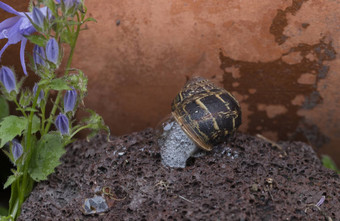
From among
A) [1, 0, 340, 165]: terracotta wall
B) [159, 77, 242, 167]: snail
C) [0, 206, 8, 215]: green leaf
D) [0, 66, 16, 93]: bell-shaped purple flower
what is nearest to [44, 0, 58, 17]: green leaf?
[0, 66, 16, 93]: bell-shaped purple flower

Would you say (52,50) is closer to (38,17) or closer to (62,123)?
(38,17)

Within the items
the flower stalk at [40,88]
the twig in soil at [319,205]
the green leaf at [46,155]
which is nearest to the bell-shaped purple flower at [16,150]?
the flower stalk at [40,88]

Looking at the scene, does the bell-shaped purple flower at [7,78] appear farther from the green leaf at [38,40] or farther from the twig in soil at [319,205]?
the twig in soil at [319,205]

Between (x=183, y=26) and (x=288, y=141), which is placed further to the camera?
(x=288, y=141)

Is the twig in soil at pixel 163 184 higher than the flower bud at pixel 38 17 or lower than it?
lower

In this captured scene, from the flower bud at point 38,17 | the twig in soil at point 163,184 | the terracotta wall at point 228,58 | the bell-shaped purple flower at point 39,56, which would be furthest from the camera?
the terracotta wall at point 228,58

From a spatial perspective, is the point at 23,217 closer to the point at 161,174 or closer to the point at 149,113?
the point at 161,174

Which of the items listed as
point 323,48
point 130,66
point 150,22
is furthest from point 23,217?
Result: point 323,48

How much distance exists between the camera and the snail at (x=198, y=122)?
1490 millimetres

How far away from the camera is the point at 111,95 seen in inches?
74.5

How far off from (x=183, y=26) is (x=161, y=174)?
1.95 feet

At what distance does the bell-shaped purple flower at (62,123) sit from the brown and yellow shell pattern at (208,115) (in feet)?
1.24

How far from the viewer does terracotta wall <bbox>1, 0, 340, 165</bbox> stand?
1.68m

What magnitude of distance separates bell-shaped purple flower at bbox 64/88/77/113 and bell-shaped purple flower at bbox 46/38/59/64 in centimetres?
15
